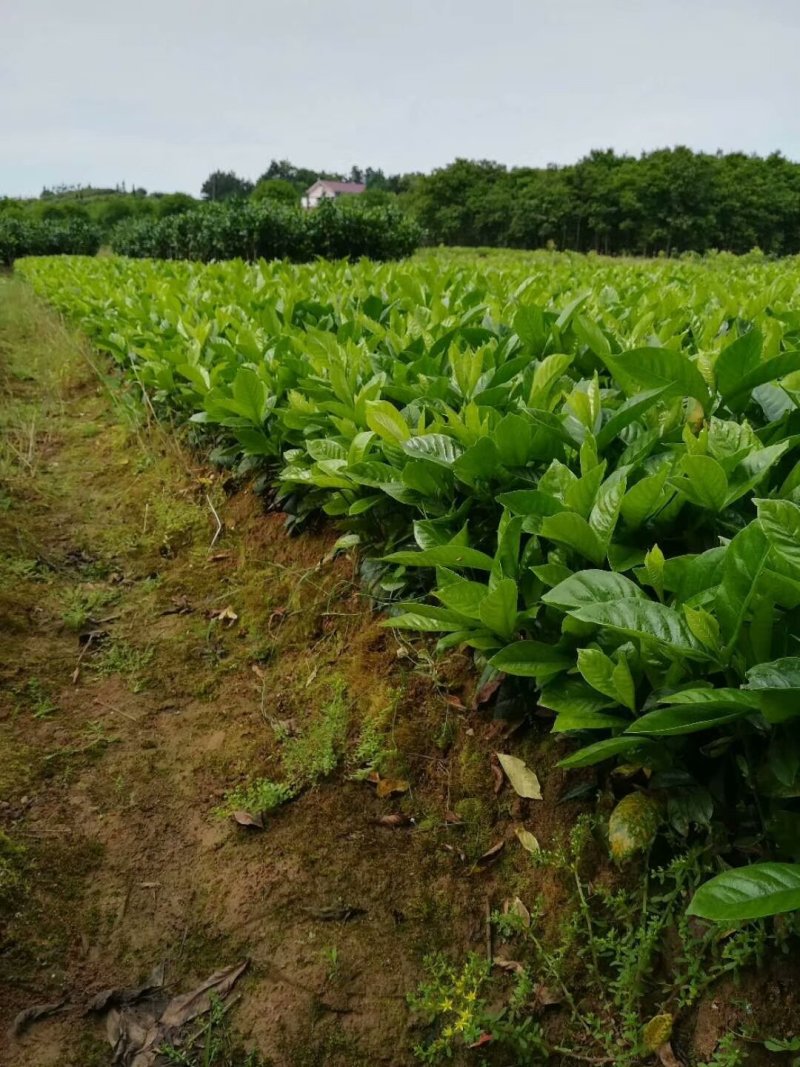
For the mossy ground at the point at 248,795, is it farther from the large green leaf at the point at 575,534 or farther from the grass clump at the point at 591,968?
the large green leaf at the point at 575,534

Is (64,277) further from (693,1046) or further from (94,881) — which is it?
(693,1046)

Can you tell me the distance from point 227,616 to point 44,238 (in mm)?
46428

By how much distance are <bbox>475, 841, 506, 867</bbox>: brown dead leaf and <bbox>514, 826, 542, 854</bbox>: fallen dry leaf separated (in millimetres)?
54

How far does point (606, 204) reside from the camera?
189ft

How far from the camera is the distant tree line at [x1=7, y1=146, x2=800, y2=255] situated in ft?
178

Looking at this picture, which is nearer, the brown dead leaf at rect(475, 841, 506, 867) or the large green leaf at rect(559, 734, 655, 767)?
the large green leaf at rect(559, 734, 655, 767)

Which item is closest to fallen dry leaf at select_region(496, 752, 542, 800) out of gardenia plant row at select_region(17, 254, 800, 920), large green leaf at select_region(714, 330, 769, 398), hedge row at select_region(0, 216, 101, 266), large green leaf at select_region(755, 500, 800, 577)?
gardenia plant row at select_region(17, 254, 800, 920)

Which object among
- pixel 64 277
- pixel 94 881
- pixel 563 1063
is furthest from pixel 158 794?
pixel 64 277

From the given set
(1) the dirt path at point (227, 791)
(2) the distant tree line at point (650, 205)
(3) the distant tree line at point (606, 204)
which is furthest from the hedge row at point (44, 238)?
(1) the dirt path at point (227, 791)

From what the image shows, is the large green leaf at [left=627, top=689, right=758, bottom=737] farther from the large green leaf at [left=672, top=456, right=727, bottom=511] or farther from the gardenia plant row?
the large green leaf at [left=672, top=456, right=727, bottom=511]

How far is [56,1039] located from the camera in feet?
5.09

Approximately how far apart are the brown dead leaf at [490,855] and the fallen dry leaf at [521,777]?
129 mm

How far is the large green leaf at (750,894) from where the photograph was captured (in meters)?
1.05

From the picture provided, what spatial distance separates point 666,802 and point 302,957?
2.96 ft
